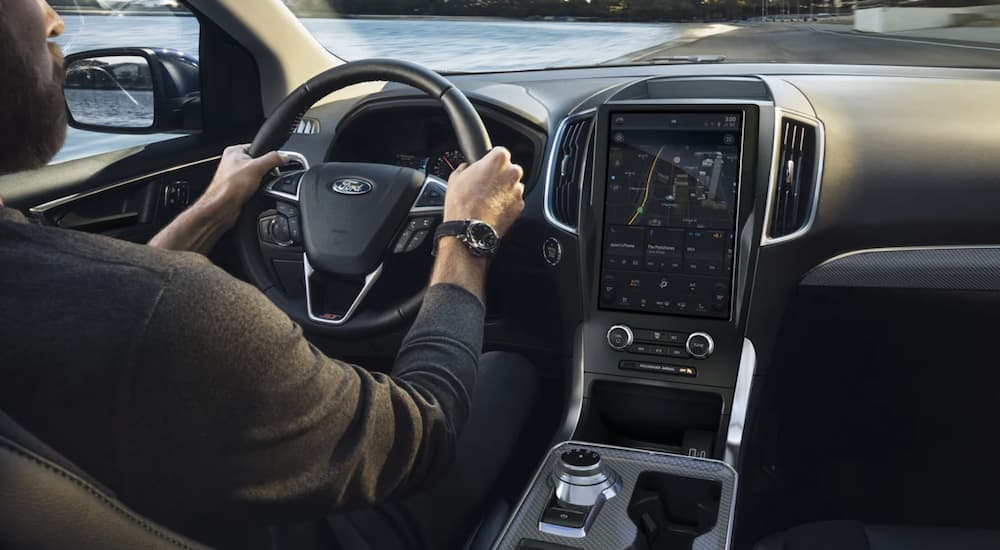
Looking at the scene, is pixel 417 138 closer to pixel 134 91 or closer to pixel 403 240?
pixel 403 240

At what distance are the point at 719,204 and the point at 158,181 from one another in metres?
1.58

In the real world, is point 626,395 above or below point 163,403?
below

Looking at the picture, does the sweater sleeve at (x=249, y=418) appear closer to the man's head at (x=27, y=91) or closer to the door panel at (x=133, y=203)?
the man's head at (x=27, y=91)

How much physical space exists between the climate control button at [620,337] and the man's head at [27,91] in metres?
1.36

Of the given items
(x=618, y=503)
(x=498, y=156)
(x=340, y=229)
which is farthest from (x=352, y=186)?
(x=618, y=503)

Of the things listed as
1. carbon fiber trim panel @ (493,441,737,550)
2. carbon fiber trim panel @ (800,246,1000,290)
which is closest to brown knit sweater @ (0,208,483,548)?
carbon fiber trim panel @ (493,441,737,550)

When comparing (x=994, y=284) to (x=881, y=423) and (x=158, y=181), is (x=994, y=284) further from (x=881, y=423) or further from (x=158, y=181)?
(x=158, y=181)

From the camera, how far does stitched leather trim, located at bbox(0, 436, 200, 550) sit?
84 centimetres

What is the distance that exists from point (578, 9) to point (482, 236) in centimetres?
168

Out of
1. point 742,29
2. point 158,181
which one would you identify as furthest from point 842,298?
point 158,181

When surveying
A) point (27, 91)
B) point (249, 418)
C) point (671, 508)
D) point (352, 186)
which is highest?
point (27, 91)

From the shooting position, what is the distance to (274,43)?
281 centimetres

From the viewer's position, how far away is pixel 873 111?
2273mm

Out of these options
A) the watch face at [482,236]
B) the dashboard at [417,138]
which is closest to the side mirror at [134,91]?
the dashboard at [417,138]
